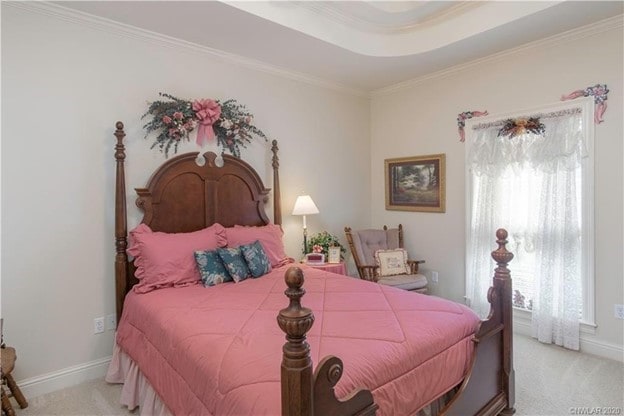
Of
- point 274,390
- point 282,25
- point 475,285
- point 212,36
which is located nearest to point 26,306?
point 274,390

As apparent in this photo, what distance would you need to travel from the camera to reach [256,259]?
2957 mm

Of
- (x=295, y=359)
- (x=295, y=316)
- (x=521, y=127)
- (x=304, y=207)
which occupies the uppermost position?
(x=521, y=127)

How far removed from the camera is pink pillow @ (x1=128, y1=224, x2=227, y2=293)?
8.60 ft

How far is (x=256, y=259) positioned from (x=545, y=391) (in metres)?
2.31

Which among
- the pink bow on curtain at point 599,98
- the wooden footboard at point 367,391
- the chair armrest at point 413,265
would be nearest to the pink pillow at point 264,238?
the chair armrest at point 413,265

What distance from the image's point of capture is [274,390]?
1315 millimetres

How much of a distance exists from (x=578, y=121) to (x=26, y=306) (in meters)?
4.60

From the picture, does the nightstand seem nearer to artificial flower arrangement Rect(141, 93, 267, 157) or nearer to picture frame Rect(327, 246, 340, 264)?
picture frame Rect(327, 246, 340, 264)

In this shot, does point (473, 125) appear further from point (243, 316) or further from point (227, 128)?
point (243, 316)

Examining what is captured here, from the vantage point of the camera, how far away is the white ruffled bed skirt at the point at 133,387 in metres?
2.04

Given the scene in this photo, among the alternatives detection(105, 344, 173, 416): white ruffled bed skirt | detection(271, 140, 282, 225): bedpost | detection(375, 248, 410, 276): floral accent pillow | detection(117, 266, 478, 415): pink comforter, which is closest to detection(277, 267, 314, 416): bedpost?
detection(117, 266, 478, 415): pink comforter

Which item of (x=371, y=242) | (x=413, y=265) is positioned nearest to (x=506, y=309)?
(x=413, y=265)

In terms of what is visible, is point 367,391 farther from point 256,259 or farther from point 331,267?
point 331,267

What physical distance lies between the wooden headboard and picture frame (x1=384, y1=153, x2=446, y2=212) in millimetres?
1670
